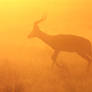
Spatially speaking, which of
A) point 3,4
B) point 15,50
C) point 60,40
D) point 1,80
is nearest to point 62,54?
point 60,40

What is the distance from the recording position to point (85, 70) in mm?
2195

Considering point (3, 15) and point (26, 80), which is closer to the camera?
point (26, 80)

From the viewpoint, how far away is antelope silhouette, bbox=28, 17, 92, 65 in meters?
2.25

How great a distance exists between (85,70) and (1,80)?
2.59 ft

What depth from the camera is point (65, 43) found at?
7.57 ft

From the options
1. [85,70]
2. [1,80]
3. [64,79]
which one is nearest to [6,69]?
[1,80]

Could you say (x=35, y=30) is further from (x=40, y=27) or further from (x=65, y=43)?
(x=65, y=43)

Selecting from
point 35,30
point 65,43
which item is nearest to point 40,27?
point 35,30

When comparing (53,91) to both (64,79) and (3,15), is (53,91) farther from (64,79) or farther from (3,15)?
(3,15)

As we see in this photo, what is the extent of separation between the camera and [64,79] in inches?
86.3

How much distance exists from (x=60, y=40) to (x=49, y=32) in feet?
0.43

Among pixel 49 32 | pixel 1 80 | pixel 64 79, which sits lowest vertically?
pixel 1 80

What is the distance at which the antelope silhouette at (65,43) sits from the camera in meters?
2.25

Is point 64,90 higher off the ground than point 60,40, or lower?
lower
